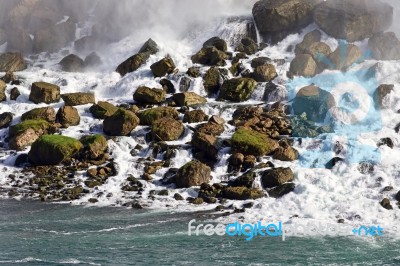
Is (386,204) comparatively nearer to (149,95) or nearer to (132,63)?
(149,95)

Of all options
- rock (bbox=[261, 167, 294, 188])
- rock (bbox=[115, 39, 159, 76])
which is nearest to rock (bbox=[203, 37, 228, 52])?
rock (bbox=[115, 39, 159, 76])

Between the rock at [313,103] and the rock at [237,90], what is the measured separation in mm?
3990

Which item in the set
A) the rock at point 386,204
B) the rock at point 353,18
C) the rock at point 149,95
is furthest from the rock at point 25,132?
the rock at point 353,18

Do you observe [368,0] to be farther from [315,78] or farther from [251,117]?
[251,117]

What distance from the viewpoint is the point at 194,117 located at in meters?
36.2

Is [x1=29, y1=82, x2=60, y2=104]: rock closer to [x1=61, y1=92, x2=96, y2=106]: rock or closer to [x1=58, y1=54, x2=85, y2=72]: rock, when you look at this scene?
[x1=61, y1=92, x2=96, y2=106]: rock

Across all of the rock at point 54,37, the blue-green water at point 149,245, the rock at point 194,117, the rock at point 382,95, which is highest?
the rock at point 54,37

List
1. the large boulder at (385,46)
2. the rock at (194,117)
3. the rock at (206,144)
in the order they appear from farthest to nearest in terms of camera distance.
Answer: the large boulder at (385,46), the rock at (194,117), the rock at (206,144)

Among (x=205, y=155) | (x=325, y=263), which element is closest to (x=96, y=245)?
(x=325, y=263)

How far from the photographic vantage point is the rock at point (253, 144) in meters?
31.5

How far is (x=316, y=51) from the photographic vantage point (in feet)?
148

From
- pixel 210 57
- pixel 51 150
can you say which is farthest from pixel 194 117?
pixel 210 57

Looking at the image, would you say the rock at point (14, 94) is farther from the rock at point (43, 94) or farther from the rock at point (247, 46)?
the rock at point (247, 46)

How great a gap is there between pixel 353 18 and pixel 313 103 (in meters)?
14.0
